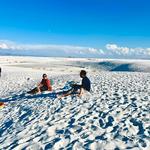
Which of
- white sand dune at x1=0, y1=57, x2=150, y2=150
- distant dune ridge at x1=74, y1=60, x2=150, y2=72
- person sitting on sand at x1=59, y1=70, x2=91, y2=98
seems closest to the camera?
white sand dune at x1=0, y1=57, x2=150, y2=150

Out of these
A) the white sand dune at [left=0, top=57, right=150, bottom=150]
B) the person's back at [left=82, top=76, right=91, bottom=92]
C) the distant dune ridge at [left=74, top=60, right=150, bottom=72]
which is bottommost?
the distant dune ridge at [left=74, top=60, right=150, bottom=72]

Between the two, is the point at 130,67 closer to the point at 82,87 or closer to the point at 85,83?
the point at 85,83

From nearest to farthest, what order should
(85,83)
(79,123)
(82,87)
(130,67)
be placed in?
(79,123)
(82,87)
(85,83)
(130,67)

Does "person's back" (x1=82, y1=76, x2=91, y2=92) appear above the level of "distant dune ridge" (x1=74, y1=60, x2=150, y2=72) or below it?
above

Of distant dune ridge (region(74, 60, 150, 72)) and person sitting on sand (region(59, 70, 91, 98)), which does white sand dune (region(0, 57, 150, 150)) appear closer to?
person sitting on sand (region(59, 70, 91, 98))

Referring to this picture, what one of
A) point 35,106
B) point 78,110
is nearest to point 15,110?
point 35,106

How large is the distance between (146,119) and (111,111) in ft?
7.52

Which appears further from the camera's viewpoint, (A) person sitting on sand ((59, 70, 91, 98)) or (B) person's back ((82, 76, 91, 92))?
(B) person's back ((82, 76, 91, 92))

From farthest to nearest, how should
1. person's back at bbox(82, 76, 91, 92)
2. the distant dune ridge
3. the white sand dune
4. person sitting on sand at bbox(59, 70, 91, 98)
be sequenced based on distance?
the distant dune ridge, person's back at bbox(82, 76, 91, 92), person sitting on sand at bbox(59, 70, 91, 98), the white sand dune

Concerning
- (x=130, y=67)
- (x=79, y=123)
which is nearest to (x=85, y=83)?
(x=79, y=123)

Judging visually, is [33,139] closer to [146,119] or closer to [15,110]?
[146,119]

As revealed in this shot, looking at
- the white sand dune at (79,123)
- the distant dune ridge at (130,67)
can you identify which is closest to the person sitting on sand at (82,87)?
the white sand dune at (79,123)

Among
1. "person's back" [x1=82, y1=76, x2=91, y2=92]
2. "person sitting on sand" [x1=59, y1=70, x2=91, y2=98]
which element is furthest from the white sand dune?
"person's back" [x1=82, y1=76, x2=91, y2=92]

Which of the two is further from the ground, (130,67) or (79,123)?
(79,123)
